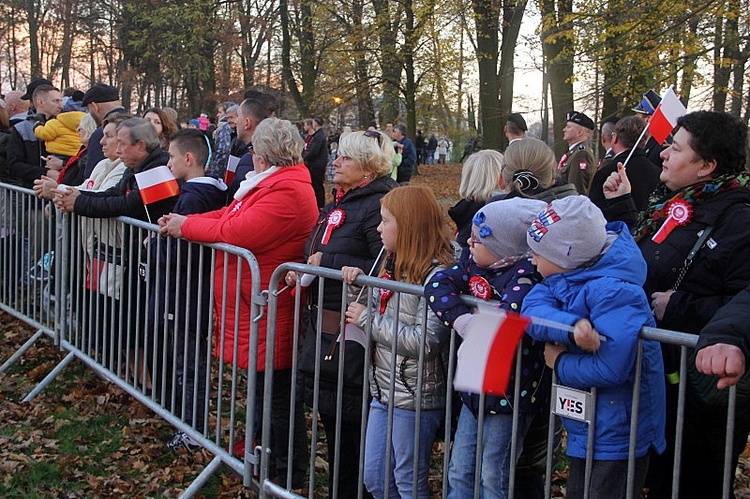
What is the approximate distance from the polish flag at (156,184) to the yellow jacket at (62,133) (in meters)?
3.32

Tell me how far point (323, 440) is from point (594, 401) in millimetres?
3233

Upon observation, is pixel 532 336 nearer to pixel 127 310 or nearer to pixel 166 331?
pixel 166 331

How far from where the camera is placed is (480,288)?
3295 mm

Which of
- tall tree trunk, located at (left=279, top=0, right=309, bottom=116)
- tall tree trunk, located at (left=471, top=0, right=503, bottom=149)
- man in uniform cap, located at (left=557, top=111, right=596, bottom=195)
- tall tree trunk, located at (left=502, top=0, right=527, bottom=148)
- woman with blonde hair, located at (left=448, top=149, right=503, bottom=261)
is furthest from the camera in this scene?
tall tree trunk, located at (left=279, top=0, right=309, bottom=116)

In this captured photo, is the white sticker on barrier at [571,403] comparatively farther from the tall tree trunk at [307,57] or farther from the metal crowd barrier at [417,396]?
the tall tree trunk at [307,57]

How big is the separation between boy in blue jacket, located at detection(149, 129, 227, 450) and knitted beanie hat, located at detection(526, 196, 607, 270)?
91.9 inches

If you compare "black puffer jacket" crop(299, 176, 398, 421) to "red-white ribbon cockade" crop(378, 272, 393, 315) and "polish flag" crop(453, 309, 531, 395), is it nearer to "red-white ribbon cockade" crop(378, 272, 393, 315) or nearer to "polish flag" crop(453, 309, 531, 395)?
"red-white ribbon cockade" crop(378, 272, 393, 315)

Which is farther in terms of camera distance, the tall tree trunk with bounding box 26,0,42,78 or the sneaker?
the tall tree trunk with bounding box 26,0,42,78

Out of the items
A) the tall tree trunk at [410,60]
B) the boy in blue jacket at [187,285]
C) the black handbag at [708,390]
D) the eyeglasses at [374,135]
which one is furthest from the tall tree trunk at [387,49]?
the black handbag at [708,390]

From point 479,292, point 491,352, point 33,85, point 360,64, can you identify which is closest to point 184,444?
point 479,292

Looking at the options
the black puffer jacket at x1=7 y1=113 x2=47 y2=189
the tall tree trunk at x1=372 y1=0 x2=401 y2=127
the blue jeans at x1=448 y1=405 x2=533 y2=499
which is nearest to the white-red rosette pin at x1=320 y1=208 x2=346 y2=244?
the blue jeans at x1=448 y1=405 x2=533 y2=499

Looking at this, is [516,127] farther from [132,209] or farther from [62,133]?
[62,133]

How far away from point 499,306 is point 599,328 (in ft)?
1.54

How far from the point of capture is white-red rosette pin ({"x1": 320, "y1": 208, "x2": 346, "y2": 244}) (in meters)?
4.41
